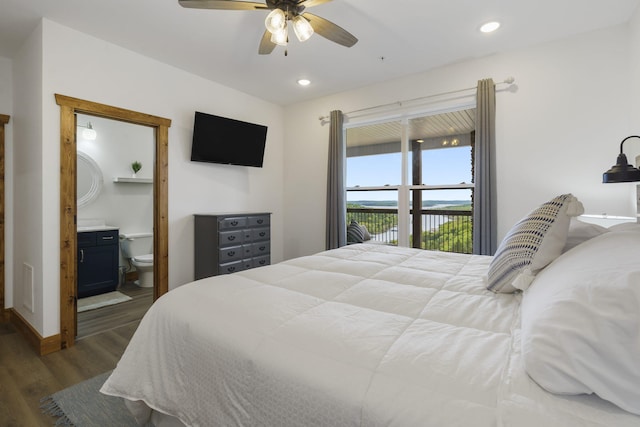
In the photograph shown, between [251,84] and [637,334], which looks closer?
[637,334]

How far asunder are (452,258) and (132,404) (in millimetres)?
2012

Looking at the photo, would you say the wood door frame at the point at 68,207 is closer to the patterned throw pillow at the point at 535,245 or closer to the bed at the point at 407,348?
the bed at the point at 407,348

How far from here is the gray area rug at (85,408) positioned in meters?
1.57

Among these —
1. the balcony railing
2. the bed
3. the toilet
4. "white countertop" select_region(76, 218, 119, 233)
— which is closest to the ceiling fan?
the bed

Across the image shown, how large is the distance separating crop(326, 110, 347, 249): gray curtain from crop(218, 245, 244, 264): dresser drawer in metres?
1.16

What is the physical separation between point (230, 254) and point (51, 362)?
1.64 metres

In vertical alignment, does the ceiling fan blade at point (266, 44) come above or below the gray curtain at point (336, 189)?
above

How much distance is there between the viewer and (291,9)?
1884 mm

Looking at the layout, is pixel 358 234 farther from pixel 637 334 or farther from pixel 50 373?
pixel 637 334

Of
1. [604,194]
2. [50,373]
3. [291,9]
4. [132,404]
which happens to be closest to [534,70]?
[604,194]

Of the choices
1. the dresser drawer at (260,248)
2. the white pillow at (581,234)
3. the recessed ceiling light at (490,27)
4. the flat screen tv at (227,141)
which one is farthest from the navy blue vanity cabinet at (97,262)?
the recessed ceiling light at (490,27)

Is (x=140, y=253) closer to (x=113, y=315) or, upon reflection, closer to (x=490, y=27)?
(x=113, y=315)

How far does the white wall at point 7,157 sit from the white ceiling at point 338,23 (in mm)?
198

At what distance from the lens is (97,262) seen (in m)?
3.68
